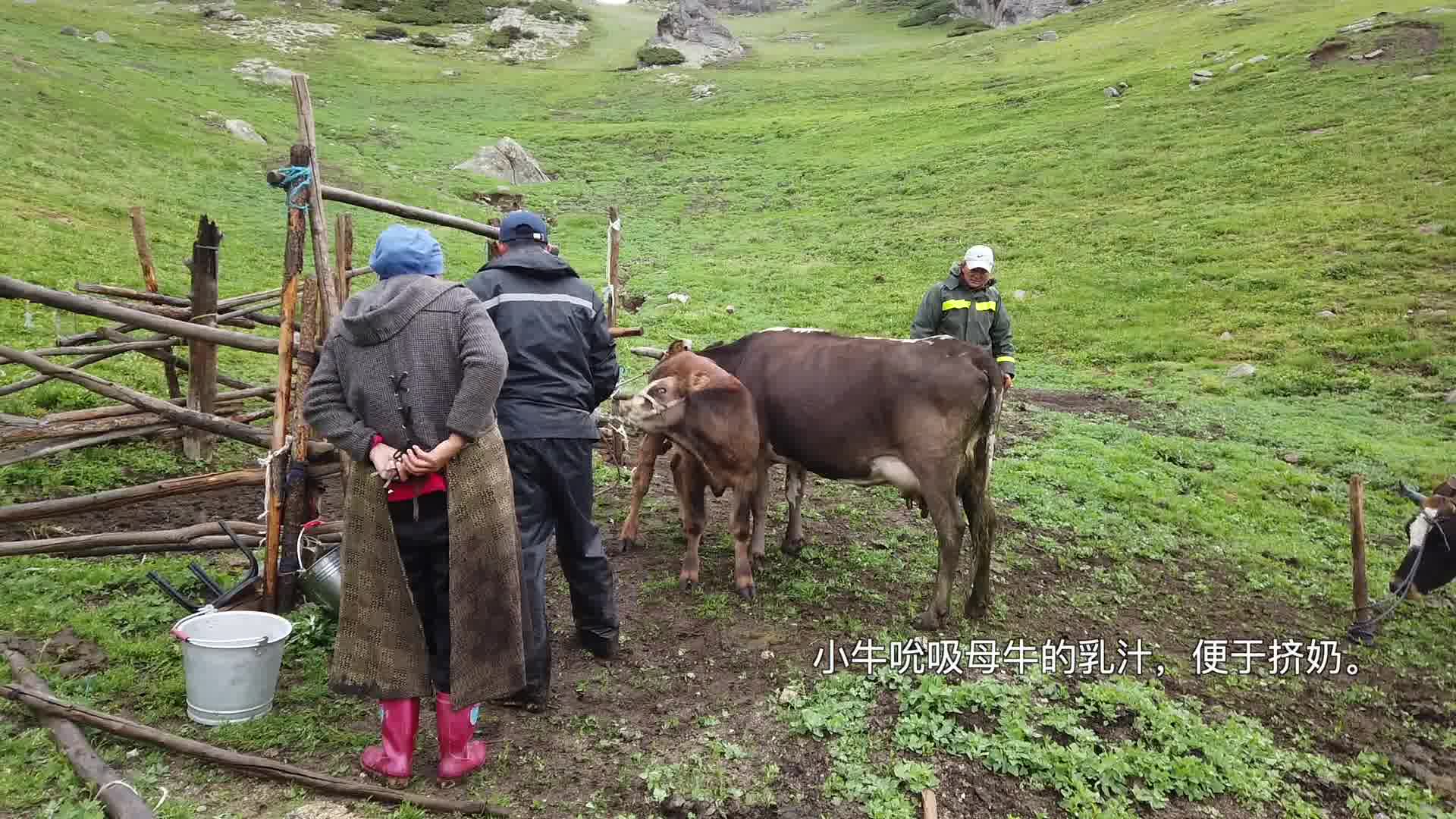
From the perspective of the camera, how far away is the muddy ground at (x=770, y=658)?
430cm

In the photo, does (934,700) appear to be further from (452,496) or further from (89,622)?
(89,622)

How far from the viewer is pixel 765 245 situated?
24.1m

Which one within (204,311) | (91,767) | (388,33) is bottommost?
(91,767)

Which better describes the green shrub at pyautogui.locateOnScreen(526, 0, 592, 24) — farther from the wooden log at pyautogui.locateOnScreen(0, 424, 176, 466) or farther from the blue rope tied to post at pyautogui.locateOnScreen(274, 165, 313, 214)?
the blue rope tied to post at pyautogui.locateOnScreen(274, 165, 313, 214)

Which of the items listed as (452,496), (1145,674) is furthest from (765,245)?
(452,496)

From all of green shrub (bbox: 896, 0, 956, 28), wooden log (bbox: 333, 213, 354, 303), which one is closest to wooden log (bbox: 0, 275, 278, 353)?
wooden log (bbox: 333, 213, 354, 303)

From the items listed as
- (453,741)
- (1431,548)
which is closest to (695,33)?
(1431,548)

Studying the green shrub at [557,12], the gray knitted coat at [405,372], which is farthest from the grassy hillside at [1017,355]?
the green shrub at [557,12]

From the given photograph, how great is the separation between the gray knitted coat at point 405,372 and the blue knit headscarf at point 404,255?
3.9 inches

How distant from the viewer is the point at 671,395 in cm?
664

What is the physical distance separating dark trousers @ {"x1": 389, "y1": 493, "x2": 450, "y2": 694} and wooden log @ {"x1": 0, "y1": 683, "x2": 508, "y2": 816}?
1.58 ft

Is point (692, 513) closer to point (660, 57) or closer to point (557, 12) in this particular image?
point (660, 57)

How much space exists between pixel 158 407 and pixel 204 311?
2007mm

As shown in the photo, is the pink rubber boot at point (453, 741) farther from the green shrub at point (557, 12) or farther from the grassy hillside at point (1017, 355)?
the green shrub at point (557, 12)
